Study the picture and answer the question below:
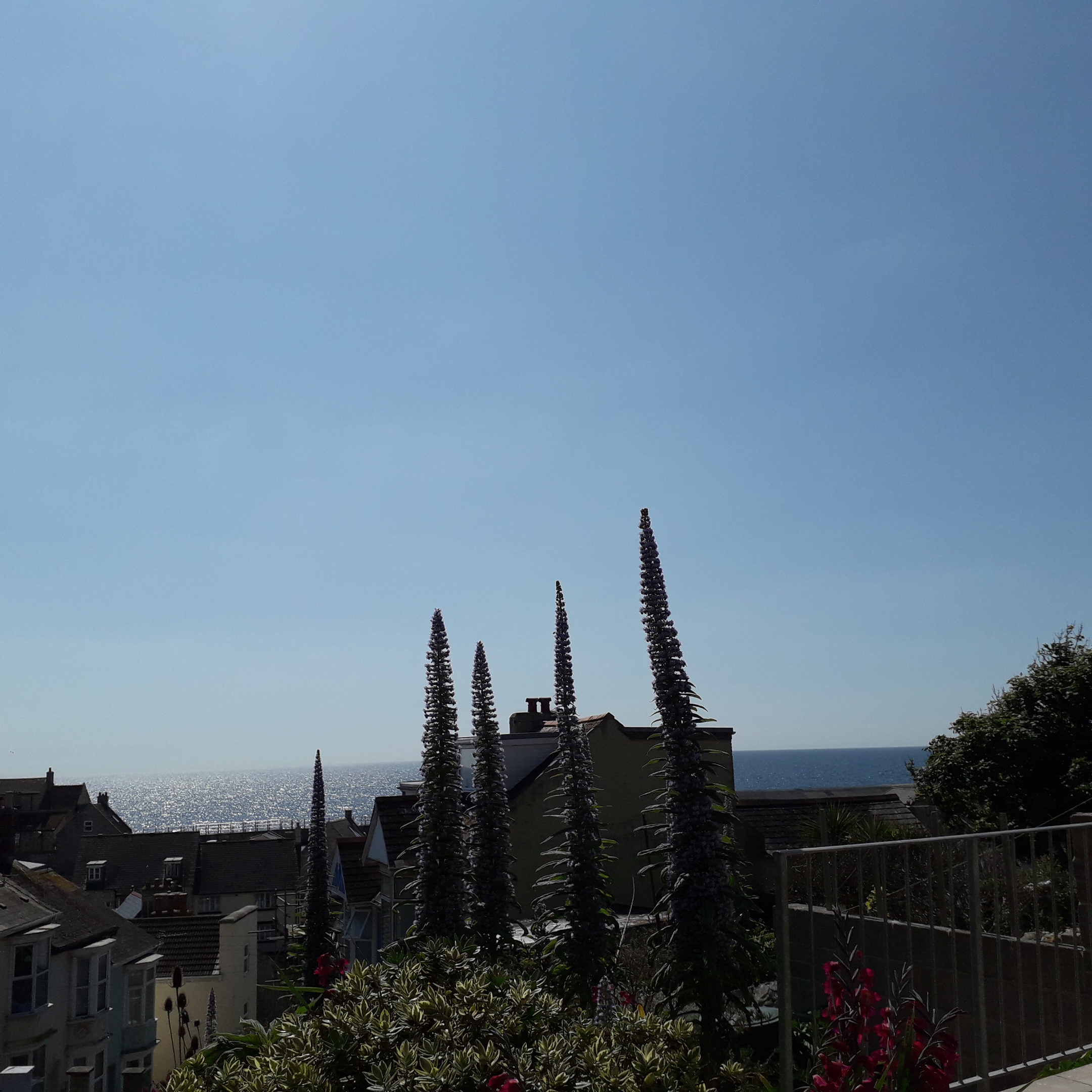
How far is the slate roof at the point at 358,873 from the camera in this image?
29.3m

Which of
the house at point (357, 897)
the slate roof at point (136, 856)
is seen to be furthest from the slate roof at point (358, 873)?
the slate roof at point (136, 856)

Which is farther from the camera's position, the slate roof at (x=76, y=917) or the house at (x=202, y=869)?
the house at (x=202, y=869)

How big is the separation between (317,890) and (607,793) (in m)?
10.8

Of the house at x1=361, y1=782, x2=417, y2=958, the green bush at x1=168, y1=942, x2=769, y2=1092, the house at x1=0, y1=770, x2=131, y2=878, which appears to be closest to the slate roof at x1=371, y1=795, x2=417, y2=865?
the house at x1=361, y1=782, x2=417, y2=958

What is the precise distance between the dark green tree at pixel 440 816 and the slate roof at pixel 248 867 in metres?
57.4

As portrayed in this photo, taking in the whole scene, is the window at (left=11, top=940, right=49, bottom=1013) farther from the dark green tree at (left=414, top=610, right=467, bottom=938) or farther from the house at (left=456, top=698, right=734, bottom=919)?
the dark green tree at (left=414, top=610, right=467, bottom=938)

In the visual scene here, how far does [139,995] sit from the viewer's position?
32.4m

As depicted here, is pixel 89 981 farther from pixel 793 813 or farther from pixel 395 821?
pixel 793 813

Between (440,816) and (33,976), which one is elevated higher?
(440,816)

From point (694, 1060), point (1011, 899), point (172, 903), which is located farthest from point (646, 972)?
point (172, 903)

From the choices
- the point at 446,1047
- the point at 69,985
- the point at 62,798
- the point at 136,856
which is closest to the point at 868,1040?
the point at 446,1047

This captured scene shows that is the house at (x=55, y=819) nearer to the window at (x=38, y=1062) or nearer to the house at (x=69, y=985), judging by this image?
the house at (x=69, y=985)

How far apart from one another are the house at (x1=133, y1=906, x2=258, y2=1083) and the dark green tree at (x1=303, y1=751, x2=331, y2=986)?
1042cm

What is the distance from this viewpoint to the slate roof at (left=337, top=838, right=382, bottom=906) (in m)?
29.3
